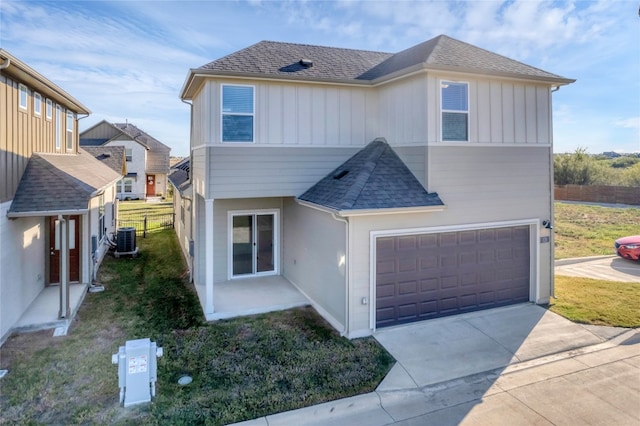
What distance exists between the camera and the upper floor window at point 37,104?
10.3m

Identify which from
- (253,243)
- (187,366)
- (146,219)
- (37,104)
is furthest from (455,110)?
(146,219)

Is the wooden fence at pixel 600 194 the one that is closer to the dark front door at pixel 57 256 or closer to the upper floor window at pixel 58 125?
the dark front door at pixel 57 256

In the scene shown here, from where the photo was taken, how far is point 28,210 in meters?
8.14

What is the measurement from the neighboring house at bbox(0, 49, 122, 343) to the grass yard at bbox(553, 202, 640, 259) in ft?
50.1

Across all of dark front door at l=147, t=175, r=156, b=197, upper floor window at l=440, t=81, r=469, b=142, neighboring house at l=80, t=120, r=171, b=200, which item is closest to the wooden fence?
upper floor window at l=440, t=81, r=469, b=142

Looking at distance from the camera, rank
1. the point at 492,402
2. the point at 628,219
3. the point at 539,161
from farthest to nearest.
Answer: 1. the point at 628,219
2. the point at 539,161
3. the point at 492,402

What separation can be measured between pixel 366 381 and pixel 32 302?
8.47m

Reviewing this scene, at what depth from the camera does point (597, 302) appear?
32.6ft

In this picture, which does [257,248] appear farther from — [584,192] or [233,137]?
[584,192]

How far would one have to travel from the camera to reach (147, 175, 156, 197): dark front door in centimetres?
4109

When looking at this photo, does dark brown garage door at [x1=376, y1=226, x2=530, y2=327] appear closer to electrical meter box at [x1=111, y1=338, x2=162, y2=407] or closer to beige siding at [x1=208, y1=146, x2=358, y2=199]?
beige siding at [x1=208, y1=146, x2=358, y2=199]

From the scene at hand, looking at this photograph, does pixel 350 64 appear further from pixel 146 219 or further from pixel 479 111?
pixel 146 219

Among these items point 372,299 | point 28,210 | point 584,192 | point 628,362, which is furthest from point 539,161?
point 584,192

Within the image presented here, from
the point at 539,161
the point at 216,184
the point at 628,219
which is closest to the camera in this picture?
the point at 216,184
